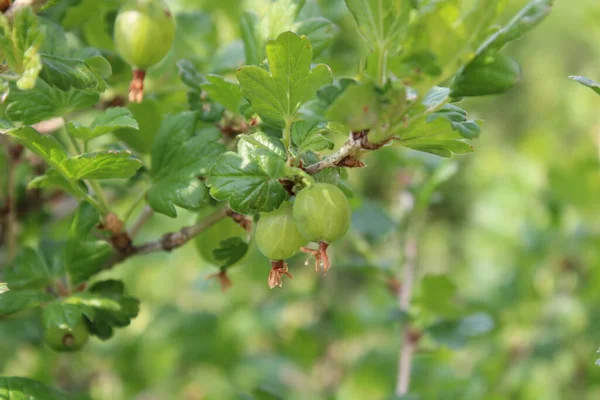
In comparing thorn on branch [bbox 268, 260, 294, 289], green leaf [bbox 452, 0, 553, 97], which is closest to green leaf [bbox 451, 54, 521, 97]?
green leaf [bbox 452, 0, 553, 97]

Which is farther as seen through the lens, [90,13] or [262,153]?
[90,13]

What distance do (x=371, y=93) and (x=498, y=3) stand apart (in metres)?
0.13

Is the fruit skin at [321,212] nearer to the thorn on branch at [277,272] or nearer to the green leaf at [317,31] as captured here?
the thorn on branch at [277,272]

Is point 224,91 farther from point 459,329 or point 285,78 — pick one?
point 459,329

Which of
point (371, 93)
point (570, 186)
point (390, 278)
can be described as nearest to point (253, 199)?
point (371, 93)

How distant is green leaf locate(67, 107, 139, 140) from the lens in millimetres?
664

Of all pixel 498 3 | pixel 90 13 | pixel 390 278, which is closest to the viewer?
pixel 498 3

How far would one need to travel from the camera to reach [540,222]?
178cm

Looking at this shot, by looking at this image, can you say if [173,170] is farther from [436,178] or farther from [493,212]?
[493,212]

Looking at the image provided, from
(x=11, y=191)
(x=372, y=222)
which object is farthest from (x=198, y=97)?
(x=372, y=222)

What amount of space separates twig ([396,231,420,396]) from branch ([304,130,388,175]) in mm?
634

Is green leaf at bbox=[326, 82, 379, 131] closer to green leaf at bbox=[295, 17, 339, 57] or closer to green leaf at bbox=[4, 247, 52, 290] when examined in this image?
green leaf at bbox=[295, 17, 339, 57]

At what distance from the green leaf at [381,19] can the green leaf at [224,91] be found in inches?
8.0

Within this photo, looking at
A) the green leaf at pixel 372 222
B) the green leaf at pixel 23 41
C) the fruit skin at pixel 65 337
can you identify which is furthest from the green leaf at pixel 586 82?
the green leaf at pixel 372 222
